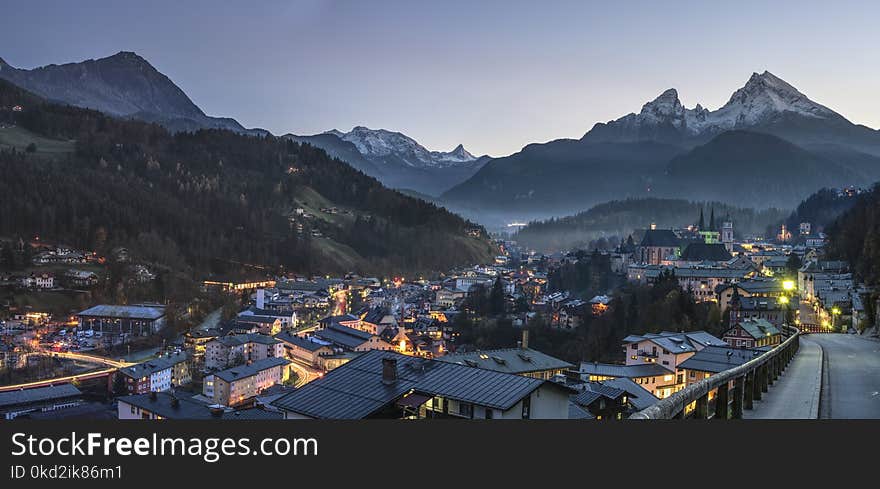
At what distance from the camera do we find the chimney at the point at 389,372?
55.9 ft

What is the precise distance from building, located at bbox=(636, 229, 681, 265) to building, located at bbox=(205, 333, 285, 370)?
222 ft

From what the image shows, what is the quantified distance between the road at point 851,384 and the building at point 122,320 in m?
66.8

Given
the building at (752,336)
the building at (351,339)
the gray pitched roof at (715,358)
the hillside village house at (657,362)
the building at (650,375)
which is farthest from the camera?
the building at (351,339)

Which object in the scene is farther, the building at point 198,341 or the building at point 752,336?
the building at point 198,341

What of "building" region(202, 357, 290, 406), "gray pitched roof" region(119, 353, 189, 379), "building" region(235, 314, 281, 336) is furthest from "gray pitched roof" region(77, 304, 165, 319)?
"building" region(202, 357, 290, 406)

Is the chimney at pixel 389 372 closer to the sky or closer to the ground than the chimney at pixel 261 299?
closer to the sky

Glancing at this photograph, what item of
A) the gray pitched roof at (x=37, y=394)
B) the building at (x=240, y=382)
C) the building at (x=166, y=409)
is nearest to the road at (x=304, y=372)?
the building at (x=240, y=382)

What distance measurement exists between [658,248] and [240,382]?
81.3m

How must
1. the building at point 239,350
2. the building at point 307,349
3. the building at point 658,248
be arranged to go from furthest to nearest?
the building at point 658,248, the building at point 307,349, the building at point 239,350

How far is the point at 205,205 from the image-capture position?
5645 inches

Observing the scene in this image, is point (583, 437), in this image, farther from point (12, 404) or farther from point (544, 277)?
point (544, 277)

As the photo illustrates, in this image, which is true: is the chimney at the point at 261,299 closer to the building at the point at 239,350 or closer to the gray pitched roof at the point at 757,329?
the building at the point at 239,350

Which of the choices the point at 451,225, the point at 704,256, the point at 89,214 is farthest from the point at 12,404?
the point at 451,225

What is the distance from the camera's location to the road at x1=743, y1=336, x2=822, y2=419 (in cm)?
1061
